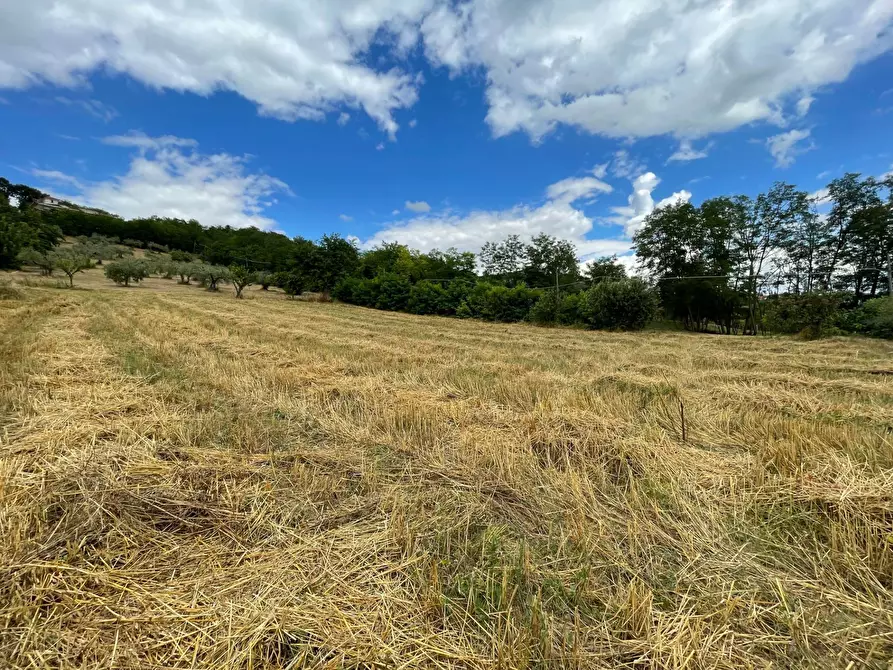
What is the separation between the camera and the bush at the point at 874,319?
16.2 m

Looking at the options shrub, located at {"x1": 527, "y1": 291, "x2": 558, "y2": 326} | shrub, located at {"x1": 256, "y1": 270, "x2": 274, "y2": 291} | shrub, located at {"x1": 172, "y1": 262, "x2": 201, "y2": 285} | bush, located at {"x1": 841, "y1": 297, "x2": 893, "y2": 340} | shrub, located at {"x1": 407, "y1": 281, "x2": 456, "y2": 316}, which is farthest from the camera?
shrub, located at {"x1": 256, "y1": 270, "x2": 274, "y2": 291}

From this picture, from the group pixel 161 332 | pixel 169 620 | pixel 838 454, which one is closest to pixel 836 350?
pixel 838 454

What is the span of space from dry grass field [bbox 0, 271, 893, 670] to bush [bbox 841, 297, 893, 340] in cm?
1935

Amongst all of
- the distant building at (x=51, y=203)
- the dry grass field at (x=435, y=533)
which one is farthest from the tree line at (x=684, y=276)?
the distant building at (x=51, y=203)

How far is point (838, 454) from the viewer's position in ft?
9.84

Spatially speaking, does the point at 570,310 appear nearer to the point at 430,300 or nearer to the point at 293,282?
the point at 430,300

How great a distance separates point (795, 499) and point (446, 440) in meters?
2.69

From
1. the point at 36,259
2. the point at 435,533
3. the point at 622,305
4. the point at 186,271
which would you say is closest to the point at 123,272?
the point at 36,259

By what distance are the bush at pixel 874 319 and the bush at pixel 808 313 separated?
56.7 inches

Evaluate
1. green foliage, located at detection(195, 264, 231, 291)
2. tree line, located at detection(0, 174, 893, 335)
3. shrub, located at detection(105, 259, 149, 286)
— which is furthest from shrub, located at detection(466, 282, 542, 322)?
shrub, located at detection(105, 259, 149, 286)

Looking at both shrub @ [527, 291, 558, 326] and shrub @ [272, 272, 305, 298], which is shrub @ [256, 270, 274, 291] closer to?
shrub @ [272, 272, 305, 298]

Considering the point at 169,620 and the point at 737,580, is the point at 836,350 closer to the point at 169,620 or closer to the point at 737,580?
the point at 737,580

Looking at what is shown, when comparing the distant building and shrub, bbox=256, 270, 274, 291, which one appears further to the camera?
the distant building

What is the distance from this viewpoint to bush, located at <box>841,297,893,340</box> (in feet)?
53.2
